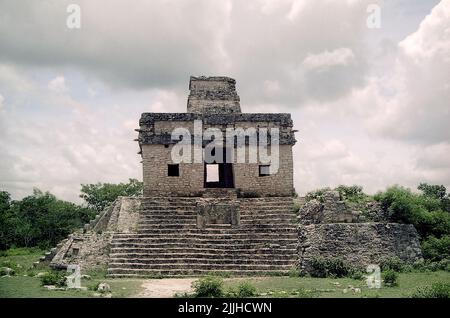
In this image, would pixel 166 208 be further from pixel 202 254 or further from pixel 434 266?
pixel 434 266

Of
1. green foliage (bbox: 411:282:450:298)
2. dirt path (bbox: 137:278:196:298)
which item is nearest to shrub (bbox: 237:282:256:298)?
dirt path (bbox: 137:278:196:298)

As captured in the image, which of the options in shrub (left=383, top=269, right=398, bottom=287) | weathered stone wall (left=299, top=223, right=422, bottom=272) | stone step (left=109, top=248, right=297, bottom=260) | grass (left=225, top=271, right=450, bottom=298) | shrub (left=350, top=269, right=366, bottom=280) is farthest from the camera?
stone step (left=109, top=248, right=297, bottom=260)

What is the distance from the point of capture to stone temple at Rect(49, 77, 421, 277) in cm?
1464

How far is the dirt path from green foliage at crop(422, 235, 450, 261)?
7490 mm

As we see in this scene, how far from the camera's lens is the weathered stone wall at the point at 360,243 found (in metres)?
14.2

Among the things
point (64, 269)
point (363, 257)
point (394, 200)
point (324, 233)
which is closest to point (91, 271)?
point (64, 269)

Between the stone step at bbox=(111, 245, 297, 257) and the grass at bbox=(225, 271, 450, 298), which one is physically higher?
the stone step at bbox=(111, 245, 297, 257)

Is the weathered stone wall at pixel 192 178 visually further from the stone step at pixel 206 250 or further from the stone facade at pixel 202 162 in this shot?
the stone step at pixel 206 250

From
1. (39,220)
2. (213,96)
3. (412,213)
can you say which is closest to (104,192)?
(39,220)

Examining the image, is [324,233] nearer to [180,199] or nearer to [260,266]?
[260,266]

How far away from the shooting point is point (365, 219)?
51.5 ft

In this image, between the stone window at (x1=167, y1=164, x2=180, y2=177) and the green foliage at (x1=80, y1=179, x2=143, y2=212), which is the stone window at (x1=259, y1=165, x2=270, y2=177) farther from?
the green foliage at (x1=80, y1=179, x2=143, y2=212)

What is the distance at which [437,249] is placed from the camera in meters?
15.2

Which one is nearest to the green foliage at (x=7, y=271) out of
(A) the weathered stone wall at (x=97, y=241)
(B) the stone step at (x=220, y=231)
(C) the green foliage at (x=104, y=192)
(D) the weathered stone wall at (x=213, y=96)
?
(A) the weathered stone wall at (x=97, y=241)
